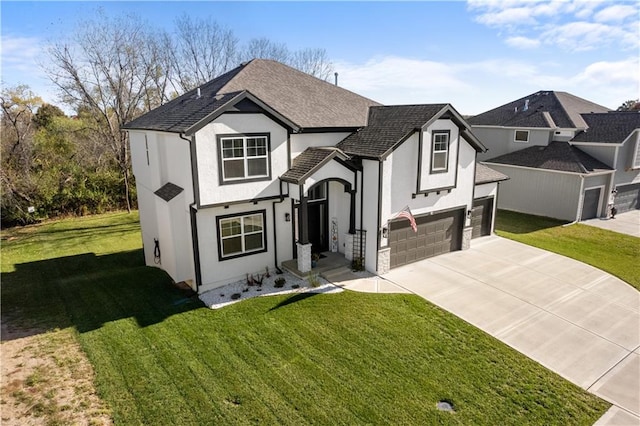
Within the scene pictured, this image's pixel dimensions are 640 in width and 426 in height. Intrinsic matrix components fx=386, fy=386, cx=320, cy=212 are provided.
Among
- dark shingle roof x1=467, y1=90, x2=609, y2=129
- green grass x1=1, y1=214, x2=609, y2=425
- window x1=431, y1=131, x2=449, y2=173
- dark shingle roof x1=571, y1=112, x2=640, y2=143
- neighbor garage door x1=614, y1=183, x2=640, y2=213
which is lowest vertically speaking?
green grass x1=1, y1=214, x2=609, y2=425

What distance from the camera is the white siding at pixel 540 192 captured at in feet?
74.6

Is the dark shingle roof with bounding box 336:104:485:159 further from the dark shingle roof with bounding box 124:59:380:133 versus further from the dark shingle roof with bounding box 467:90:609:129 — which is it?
the dark shingle roof with bounding box 467:90:609:129

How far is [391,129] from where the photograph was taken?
15.0 m

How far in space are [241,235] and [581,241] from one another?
664 inches

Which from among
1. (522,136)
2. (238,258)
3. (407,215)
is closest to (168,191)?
(238,258)

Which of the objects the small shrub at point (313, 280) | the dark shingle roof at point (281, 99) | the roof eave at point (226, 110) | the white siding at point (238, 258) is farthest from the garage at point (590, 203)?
the roof eave at point (226, 110)

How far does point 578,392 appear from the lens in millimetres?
8539

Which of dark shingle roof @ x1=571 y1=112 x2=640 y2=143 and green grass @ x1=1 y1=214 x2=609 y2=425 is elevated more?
dark shingle roof @ x1=571 y1=112 x2=640 y2=143

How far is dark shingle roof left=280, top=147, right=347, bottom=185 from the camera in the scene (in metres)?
13.4

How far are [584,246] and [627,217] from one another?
29.4ft

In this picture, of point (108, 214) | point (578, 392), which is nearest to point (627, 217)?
point (578, 392)

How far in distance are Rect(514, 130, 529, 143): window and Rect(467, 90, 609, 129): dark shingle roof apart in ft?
1.57

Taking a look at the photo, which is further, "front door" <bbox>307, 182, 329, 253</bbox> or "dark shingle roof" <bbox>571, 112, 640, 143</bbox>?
"dark shingle roof" <bbox>571, 112, 640, 143</bbox>

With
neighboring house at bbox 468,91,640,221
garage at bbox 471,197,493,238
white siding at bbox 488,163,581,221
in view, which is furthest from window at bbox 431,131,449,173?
white siding at bbox 488,163,581,221
